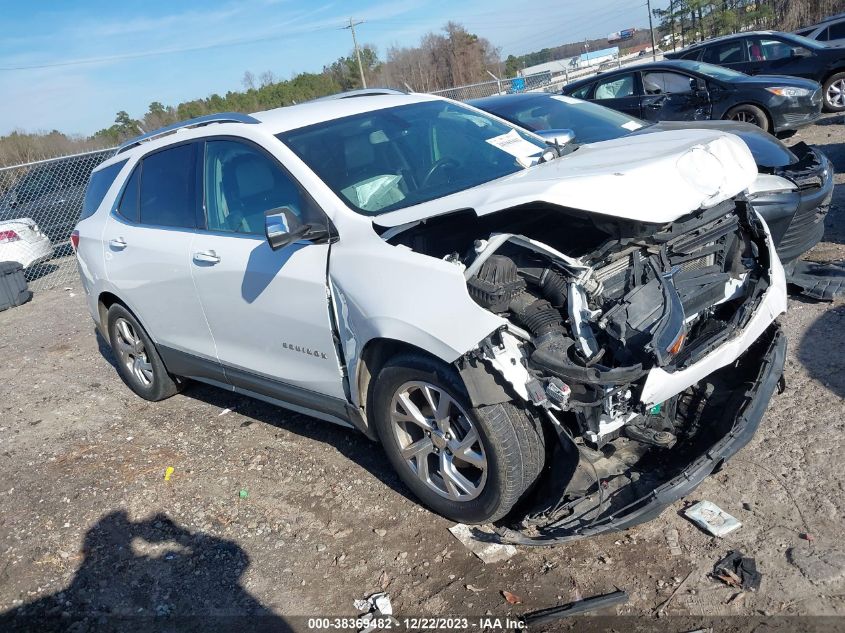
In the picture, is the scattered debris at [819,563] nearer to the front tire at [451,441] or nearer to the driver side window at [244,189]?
the front tire at [451,441]

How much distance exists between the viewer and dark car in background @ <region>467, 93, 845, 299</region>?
205 inches

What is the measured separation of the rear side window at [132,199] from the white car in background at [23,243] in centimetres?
824

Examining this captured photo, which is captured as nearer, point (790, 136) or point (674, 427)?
point (674, 427)

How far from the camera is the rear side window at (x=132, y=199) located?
17.0 feet

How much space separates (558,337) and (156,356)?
140 inches

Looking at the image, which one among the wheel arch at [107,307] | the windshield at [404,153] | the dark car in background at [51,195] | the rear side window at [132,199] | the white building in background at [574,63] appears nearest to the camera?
the windshield at [404,153]

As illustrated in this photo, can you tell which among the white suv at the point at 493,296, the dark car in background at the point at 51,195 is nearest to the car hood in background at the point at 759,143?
the white suv at the point at 493,296

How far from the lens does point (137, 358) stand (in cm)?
580

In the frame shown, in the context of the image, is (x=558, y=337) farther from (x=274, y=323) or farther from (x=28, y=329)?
(x=28, y=329)

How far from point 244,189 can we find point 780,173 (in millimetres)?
4105

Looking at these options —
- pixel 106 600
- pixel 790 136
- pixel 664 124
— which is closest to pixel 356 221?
pixel 106 600

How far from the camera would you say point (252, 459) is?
4734mm

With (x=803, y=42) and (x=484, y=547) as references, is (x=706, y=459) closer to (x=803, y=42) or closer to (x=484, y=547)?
(x=484, y=547)

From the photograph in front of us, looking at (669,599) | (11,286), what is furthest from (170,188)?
(11,286)
